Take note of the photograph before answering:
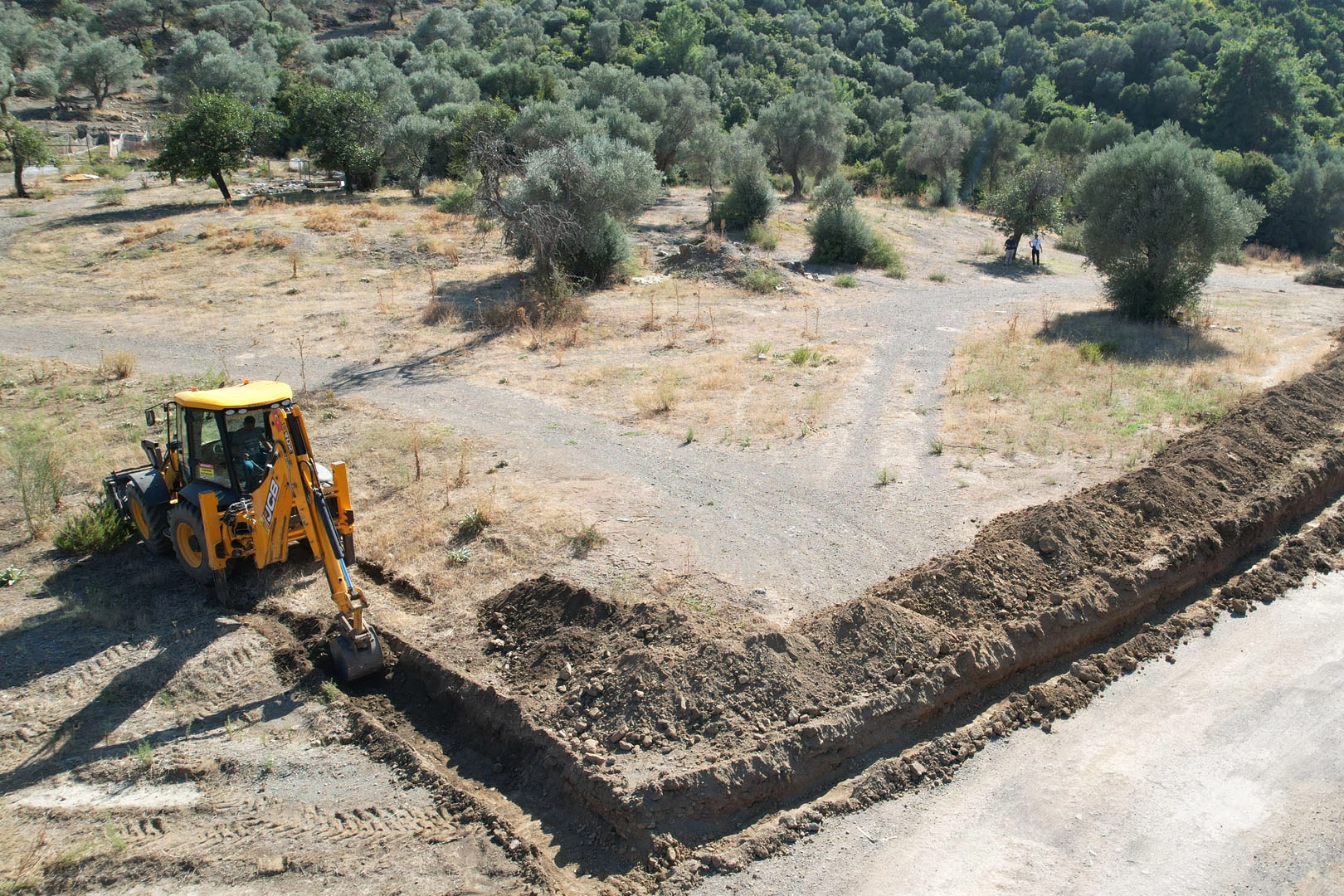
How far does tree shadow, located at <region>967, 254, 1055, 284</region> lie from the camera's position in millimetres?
29641

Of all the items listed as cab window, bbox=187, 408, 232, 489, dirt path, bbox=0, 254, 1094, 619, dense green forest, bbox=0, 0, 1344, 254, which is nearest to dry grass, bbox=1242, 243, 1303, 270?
dense green forest, bbox=0, 0, 1344, 254

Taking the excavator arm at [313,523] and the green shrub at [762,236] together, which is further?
the green shrub at [762,236]

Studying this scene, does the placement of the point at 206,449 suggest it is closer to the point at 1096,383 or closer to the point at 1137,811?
the point at 1137,811

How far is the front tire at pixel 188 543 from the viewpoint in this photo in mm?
8883

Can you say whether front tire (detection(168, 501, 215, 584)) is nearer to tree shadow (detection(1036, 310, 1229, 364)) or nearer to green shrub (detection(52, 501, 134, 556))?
green shrub (detection(52, 501, 134, 556))

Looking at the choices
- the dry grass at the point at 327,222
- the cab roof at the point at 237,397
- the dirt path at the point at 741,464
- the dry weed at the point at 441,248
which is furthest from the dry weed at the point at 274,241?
the cab roof at the point at 237,397

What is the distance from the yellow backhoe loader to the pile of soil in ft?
3.60

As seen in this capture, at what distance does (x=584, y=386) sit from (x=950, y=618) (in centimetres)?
951

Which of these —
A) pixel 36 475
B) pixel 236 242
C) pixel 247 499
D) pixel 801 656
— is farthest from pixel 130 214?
pixel 801 656

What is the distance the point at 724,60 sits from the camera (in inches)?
Answer: 2736

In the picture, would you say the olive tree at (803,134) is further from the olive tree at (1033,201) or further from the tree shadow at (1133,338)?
the tree shadow at (1133,338)

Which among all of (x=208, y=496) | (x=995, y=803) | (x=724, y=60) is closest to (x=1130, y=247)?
(x=995, y=803)

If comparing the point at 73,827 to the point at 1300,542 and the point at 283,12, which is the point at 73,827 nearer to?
the point at 1300,542

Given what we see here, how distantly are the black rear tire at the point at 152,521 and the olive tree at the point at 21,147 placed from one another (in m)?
28.4
